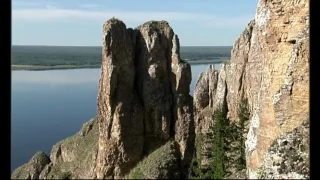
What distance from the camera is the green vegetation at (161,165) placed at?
31.3 m

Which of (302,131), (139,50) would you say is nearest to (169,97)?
(139,50)

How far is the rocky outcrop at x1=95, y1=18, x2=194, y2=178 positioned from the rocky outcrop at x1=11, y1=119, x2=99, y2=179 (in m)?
3.27

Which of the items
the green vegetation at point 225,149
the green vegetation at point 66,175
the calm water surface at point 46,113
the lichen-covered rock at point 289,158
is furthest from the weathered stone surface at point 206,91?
the lichen-covered rock at point 289,158

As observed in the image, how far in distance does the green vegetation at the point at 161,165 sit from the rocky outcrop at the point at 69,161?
488cm

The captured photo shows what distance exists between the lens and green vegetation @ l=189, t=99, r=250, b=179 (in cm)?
2956

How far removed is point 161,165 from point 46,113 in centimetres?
6055

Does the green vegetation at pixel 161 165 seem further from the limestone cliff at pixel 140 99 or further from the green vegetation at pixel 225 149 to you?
the green vegetation at pixel 225 149

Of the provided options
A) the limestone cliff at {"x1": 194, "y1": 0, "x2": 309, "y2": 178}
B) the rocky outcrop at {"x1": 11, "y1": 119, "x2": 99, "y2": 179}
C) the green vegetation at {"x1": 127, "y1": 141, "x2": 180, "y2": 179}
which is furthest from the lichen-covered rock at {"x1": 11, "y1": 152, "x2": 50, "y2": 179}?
the limestone cliff at {"x1": 194, "y1": 0, "x2": 309, "y2": 178}

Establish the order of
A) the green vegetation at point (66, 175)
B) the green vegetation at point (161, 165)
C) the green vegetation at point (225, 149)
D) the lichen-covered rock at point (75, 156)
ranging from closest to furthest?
the green vegetation at point (225, 149) → the green vegetation at point (161, 165) → the lichen-covered rock at point (75, 156) → the green vegetation at point (66, 175)

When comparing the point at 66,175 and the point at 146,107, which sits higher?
the point at 146,107

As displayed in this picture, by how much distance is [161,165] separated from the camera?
105 ft

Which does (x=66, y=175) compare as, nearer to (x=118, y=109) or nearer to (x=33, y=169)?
(x=33, y=169)

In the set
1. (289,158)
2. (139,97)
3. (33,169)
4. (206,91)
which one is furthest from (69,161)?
(289,158)
